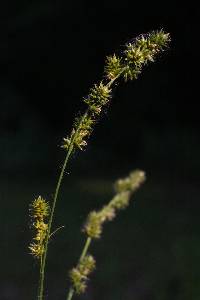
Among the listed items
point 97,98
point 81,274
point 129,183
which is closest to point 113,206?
point 129,183

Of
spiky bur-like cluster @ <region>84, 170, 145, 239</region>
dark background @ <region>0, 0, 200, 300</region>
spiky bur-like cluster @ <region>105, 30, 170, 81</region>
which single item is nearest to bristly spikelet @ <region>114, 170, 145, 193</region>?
spiky bur-like cluster @ <region>84, 170, 145, 239</region>

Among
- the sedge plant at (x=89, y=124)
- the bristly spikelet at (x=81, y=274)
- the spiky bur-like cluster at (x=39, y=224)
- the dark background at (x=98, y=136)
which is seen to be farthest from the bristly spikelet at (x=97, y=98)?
the dark background at (x=98, y=136)

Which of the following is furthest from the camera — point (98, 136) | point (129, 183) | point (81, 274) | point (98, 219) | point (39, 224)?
point (98, 136)

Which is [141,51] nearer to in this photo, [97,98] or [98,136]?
[97,98]

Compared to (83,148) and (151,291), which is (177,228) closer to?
(151,291)

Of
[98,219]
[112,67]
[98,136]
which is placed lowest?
[98,219]

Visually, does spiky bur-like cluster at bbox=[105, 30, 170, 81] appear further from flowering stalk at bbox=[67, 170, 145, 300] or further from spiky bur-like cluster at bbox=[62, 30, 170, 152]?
flowering stalk at bbox=[67, 170, 145, 300]

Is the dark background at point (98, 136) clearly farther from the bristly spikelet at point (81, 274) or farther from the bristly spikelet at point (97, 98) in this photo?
the bristly spikelet at point (97, 98)
